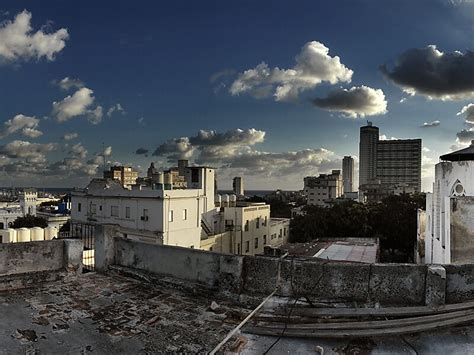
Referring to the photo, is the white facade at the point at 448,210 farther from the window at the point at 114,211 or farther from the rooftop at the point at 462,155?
the window at the point at 114,211

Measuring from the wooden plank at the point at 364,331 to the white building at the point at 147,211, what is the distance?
68.8ft

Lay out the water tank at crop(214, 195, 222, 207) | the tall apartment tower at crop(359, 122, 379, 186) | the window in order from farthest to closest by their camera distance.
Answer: the tall apartment tower at crop(359, 122, 379, 186) < the water tank at crop(214, 195, 222, 207) < the window

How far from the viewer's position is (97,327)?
503 centimetres

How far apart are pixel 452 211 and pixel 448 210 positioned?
0.52 feet

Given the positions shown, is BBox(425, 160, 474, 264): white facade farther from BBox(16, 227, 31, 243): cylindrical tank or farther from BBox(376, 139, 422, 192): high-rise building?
BBox(376, 139, 422, 192): high-rise building

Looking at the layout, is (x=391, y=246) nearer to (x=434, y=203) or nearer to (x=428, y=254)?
(x=428, y=254)

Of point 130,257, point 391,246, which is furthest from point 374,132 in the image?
point 130,257

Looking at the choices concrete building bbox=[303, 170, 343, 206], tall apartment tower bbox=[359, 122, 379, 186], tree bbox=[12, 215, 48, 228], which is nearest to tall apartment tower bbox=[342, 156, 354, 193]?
tall apartment tower bbox=[359, 122, 379, 186]

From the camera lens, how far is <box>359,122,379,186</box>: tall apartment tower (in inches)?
5261

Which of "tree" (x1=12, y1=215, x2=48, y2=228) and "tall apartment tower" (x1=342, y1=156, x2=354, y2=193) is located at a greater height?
"tall apartment tower" (x1=342, y1=156, x2=354, y2=193)

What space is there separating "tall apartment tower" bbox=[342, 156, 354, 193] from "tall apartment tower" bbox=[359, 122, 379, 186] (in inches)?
511

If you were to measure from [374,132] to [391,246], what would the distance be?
113544 mm

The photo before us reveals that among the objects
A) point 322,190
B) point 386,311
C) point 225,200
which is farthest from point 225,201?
point 322,190

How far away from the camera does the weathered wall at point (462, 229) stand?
635 inches
